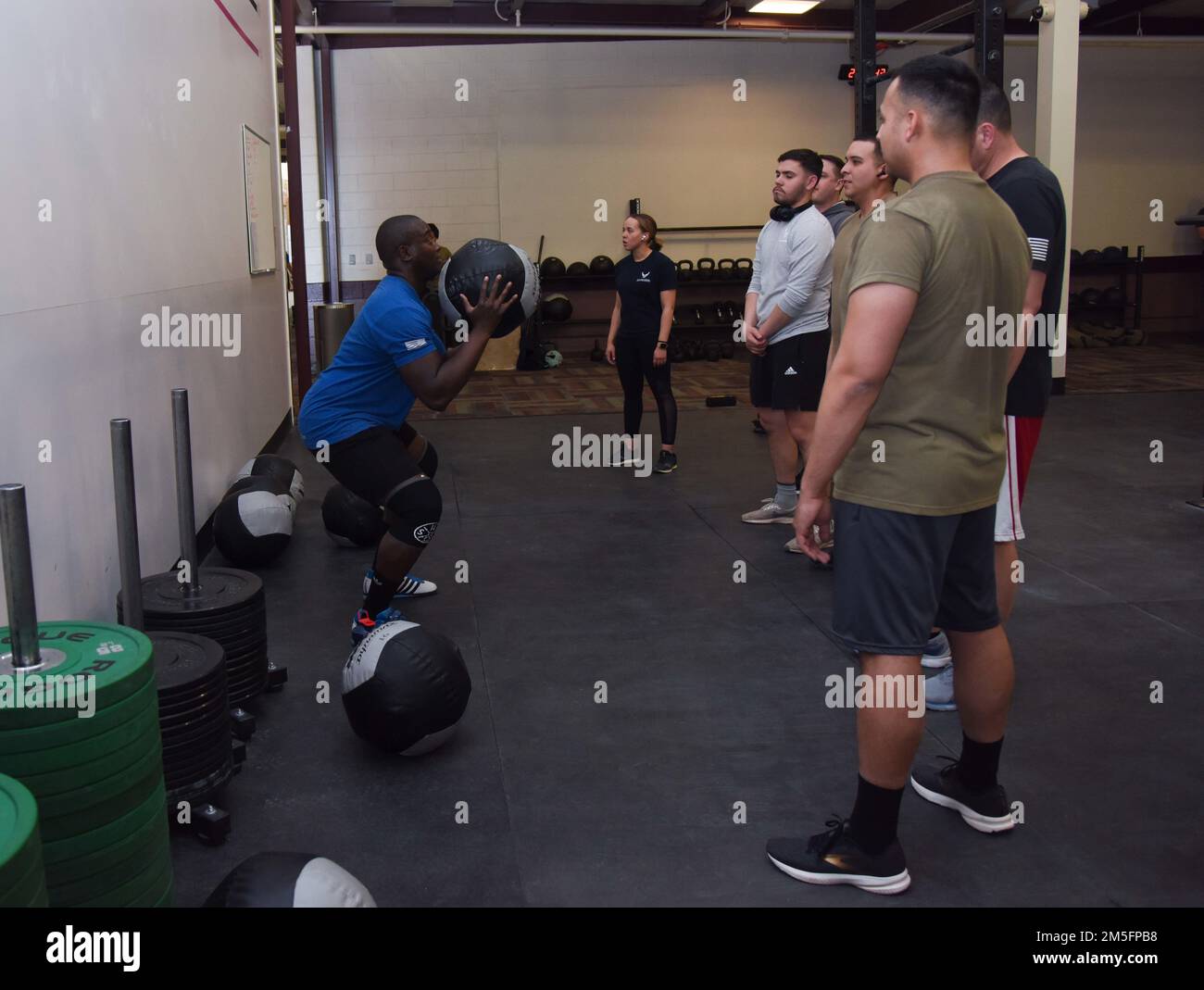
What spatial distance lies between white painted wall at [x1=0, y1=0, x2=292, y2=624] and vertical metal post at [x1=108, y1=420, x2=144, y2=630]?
0.20 m

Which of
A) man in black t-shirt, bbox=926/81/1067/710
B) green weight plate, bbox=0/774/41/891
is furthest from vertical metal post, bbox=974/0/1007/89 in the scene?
green weight plate, bbox=0/774/41/891

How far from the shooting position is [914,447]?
2.00 metres

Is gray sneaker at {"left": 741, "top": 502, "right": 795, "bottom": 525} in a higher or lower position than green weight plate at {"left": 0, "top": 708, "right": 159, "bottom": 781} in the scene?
lower

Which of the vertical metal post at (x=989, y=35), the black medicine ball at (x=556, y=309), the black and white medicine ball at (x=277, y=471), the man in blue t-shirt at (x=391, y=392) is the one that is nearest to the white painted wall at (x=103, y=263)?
the black and white medicine ball at (x=277, y=471)

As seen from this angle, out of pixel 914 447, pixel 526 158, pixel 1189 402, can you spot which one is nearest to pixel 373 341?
pixel 914 447

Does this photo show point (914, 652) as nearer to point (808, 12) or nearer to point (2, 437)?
point (2, 437)

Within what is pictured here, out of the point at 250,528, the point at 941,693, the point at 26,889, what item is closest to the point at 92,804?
the point at 26,889

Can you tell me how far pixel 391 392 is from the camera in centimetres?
352

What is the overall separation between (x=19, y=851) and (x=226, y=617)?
64.6 inches

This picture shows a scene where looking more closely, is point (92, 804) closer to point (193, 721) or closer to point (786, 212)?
point (193, 721)

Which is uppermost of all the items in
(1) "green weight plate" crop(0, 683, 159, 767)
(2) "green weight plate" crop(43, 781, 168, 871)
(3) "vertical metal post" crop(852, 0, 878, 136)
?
(3) "vertical metal post" crop(852, 0, 878, 136)

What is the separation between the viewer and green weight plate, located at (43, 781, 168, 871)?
177 cm

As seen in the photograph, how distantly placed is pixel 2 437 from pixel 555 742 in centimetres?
149

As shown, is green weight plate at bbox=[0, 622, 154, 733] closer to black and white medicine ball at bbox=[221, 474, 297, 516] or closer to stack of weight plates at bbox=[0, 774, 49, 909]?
stack of weight plates at bbox=[0, 774, 49, 909]
